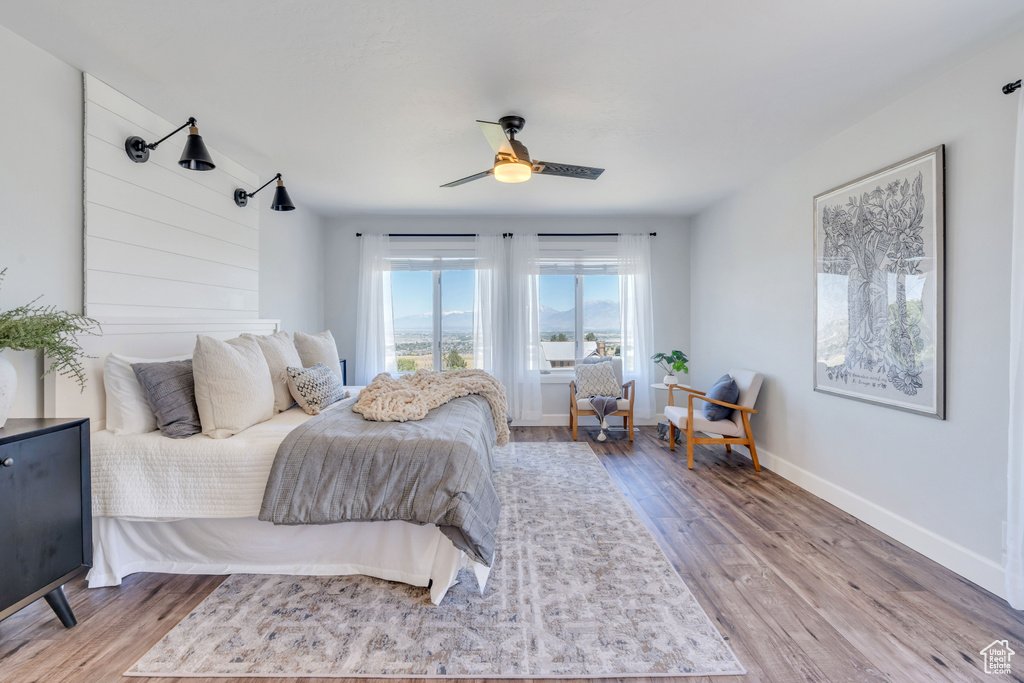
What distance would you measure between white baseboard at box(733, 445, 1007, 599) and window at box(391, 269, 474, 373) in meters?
3.71

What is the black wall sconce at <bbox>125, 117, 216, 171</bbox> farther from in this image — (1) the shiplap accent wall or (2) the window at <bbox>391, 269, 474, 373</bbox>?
(2) the window at <bbox>391, 269, 474, 373</bbox>

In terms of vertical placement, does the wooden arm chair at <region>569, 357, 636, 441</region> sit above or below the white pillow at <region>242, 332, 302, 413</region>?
below

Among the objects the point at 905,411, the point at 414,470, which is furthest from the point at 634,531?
the point at 905,411

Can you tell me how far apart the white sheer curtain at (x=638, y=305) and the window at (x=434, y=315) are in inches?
75.6

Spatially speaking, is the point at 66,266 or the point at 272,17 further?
the point at 66,266

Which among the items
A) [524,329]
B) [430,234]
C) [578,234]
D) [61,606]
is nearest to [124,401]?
[61,606]

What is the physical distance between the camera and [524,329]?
5637 millimetres

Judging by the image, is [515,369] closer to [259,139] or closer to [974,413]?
[259,139]

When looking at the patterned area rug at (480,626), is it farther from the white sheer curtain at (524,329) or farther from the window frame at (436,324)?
the window frame at (436,324)

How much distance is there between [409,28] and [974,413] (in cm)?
329

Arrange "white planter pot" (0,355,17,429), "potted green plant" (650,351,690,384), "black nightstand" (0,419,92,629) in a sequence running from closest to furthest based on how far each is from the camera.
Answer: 1. "black nightstand" (0,419,92,629)
2. "white planter pot" (0,355,17,429)
3. "potted green plant" (650,351,690,384)

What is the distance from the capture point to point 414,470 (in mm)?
2125

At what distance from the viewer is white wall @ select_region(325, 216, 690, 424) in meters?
5.70

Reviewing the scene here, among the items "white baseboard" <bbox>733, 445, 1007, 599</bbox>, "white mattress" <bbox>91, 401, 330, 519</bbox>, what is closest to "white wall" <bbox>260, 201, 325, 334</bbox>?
"white mattress" <bbox>91, 401, 330, 519</bbox>
